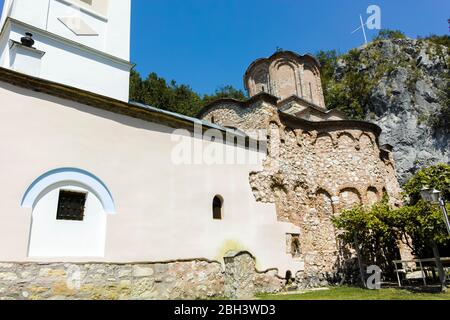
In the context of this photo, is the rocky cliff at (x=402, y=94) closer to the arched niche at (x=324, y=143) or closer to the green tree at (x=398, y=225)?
the green tree at (x=398, y=225)

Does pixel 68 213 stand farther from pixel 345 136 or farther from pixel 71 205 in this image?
pixel 345 136

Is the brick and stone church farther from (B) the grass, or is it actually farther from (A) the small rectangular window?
(B) the grass

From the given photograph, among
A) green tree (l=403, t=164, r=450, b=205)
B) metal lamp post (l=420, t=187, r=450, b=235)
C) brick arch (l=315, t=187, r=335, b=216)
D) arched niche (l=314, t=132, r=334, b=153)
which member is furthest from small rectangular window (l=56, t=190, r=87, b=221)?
green tree (l=403, t=164, r=450, b=205)

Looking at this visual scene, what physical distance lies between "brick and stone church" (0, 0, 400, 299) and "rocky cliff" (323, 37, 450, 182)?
1113cm

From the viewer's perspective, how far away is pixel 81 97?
21.7 feet

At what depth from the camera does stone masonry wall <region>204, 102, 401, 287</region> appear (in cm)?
1030

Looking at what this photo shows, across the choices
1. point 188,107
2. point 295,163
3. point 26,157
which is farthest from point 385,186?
point 188,107

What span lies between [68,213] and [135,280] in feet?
6.13

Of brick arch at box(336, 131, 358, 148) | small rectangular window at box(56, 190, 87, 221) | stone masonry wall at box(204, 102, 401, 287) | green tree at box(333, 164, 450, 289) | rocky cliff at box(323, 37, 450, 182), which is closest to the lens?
small rectangular window at box(56, 190, 87, 221)

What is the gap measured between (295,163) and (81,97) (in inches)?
291

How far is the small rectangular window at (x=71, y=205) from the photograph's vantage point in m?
5.98
